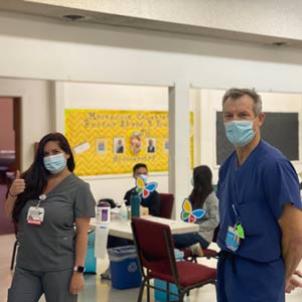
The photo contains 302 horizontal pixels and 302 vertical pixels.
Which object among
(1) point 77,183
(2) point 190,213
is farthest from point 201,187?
(1) point 77,183

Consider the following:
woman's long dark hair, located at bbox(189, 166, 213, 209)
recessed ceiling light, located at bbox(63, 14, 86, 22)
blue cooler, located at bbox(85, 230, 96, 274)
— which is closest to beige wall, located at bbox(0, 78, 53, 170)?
blue cooler, located at bbox(85, 230, 96, 274)

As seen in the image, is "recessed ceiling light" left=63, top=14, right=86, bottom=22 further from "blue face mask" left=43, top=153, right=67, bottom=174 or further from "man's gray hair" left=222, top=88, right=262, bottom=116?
"man's gray hair" left=222, top=88, right=262, bottom=116

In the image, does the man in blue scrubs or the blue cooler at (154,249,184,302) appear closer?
the man in blue scrubs

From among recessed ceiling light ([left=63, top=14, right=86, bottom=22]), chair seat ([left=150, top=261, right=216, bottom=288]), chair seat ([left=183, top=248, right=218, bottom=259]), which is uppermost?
recessed ceiling light ([left=63, top=14, right=86, bottom=22])

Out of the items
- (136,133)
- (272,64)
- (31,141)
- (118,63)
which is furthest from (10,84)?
(272,64)

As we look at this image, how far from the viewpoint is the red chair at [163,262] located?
4117 millimetres

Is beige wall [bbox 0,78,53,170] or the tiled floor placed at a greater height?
beige wall [bbox 0,78,53,170]

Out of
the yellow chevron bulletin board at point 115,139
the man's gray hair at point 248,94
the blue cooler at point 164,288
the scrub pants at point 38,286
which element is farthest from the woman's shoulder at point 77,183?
the yellow chevron bulletin board at point 115,139

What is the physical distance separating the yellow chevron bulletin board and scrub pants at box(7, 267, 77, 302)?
5.06m

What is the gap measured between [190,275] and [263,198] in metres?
2.05

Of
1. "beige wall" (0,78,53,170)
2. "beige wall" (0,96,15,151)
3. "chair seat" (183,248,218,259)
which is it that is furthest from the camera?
"beige wall" (0,96,15,151)

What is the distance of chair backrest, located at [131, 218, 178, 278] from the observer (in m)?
4.10

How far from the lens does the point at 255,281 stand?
2.40 metres

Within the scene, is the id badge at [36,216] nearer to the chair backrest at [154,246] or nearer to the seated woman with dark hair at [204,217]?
the chair backrest at [154,246]
